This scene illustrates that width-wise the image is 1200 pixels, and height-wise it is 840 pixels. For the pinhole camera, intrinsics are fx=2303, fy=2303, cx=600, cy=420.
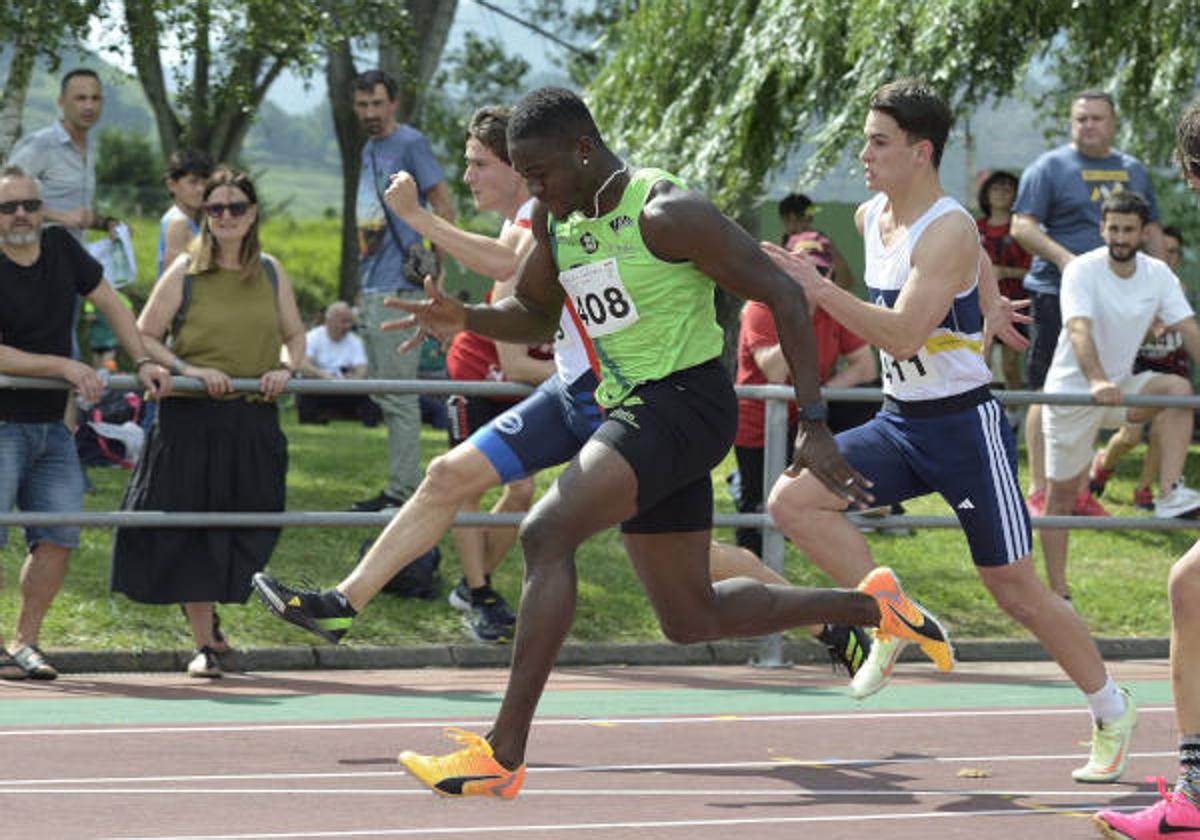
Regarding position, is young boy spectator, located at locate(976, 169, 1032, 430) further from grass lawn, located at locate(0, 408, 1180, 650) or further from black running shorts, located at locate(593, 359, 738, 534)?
black running shorts, located at locate(593, 359, 738, 534)

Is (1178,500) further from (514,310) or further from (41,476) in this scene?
(514,310)

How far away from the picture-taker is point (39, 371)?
31.5 feet

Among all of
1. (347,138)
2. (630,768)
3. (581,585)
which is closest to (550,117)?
(630,768)

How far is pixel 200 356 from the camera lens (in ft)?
33.1

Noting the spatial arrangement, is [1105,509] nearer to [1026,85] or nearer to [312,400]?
[1026,85]

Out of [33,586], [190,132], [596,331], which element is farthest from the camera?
[190,132]

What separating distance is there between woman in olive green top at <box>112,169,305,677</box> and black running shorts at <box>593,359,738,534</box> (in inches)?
140

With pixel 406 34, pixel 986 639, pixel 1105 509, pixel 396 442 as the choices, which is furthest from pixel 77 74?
pixel 406 34

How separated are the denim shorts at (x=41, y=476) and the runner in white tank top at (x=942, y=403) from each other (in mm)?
3746

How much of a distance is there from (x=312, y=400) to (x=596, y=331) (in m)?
15.7

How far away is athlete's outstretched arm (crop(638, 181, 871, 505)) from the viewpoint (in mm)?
6617

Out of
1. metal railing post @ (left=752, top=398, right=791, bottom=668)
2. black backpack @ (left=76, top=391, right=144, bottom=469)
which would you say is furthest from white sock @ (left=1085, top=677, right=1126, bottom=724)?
black backpack @ (left=76, top=391, right=144, bottom=469)

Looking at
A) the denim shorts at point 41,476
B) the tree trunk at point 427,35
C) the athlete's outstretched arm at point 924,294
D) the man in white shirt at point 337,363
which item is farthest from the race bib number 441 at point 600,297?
the tree trunk at point 427,35

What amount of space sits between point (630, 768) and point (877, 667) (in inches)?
36.7
